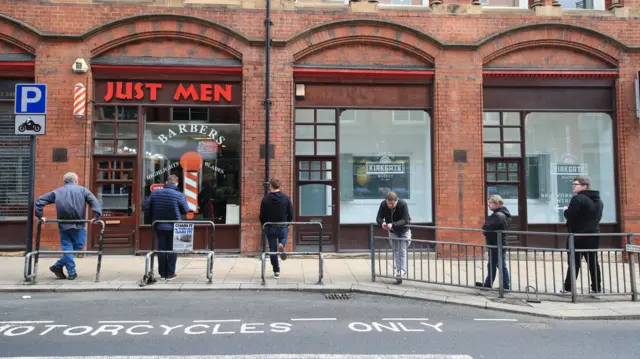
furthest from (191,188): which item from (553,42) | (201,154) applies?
(553,42)

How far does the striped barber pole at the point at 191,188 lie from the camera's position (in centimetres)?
1069

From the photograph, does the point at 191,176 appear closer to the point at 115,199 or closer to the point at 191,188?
the point at 191,188

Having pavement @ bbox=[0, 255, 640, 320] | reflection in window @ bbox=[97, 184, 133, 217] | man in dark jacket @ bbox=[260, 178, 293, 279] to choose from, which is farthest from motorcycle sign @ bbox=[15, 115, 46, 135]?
man in dark jacket @ bbox=[260, 178, 293, 279]

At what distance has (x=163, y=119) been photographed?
10.8 meters

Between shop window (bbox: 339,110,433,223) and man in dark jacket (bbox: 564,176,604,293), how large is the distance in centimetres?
399

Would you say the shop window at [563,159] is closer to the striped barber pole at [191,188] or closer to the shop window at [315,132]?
the shop window at [315,132]

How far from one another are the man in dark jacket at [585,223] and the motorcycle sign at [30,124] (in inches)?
363

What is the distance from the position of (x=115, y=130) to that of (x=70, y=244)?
140 inches

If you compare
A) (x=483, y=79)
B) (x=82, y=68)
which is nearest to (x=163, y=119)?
(x=82, y=68)

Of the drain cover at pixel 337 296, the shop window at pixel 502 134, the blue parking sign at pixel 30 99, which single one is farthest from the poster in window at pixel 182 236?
the shop window at pixel 502 134

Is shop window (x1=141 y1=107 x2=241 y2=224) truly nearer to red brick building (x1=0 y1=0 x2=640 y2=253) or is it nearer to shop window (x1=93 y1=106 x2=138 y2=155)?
red brick building (x1=0 y1=0 x2=640 y2=253)

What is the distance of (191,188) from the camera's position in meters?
10.7

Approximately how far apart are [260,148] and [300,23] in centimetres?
318

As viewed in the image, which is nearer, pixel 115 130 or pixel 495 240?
pixel 495 240
